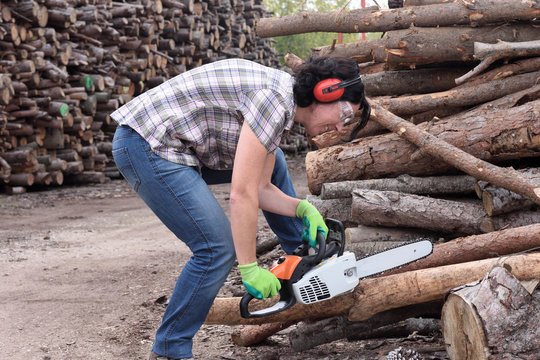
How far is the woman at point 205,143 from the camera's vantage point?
8.84ft

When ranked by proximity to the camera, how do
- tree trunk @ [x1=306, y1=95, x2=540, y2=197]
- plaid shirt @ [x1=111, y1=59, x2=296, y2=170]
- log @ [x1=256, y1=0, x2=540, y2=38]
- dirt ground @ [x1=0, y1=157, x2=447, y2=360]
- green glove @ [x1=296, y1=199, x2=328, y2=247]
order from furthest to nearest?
log @ [x1=256, y1=0, x2=540, y2=38] < tree trunk @ [x1=306, y1=95, x2=540, y2=197] < dirt ground @ [x1=0, y1=157, x2=447, y2=360] < green glove @ [x1=296, y1=199, x2=328, y2=247] < plaid shirt @ [x1=111, y1=59, x2=296, y2=170]

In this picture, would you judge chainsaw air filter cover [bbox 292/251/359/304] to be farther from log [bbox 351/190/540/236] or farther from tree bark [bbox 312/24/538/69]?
tree bark [bbox 312/24/538/69]

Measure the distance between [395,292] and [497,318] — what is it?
559mm

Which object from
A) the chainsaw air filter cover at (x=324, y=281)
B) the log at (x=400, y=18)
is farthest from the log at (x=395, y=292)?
the log at (x=400, y=18)

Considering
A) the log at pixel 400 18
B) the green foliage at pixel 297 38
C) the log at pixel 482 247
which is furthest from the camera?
the green foliage at pixel 297 38

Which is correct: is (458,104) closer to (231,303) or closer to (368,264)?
(368,264)

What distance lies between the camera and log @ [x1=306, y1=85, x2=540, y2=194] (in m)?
3.64

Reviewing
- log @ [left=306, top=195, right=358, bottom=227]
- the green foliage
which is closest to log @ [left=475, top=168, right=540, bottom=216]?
log @ [left=306, top=195, right=358, bottom=227]

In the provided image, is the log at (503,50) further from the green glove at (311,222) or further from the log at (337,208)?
the green glove at (311,222)

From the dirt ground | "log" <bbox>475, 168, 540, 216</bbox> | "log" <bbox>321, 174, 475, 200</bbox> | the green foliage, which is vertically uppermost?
"log" <bbox>475, 168, 540, 216</bbox>

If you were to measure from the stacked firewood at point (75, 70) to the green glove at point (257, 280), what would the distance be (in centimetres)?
636

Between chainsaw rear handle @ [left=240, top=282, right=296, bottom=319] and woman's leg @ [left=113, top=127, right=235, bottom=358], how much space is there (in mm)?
148

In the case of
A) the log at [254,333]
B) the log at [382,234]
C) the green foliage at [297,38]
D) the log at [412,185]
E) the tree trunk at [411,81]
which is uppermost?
the tree trunk at [411,81]

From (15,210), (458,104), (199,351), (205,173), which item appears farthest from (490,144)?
(15,210)
